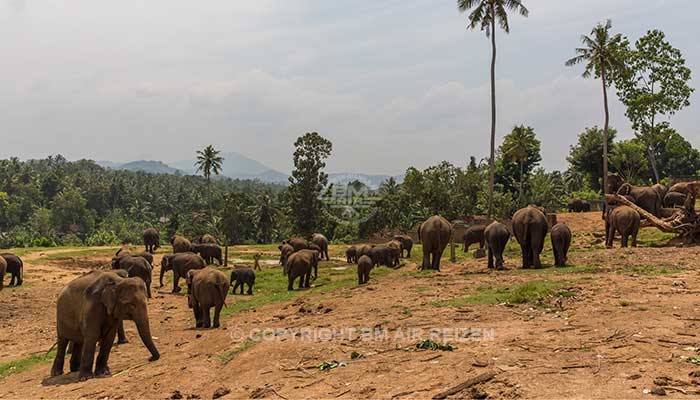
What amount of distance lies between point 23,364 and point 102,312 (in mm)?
4450

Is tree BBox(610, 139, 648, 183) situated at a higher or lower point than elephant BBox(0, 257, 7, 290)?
higher

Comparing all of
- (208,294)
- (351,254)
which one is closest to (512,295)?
(208,294)

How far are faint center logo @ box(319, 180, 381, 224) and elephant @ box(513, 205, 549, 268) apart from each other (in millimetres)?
41900

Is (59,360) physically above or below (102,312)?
below

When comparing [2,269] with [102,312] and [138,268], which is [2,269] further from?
[102,312]

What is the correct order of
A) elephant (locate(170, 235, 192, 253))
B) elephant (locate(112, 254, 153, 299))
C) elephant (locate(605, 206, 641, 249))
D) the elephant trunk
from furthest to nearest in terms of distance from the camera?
elephant (locate(170, 235, 192, 253)) → elephant (locate(605, 206, 641, 249)) → elephant (locate(112, 254, 153, 299)) → the elephant trunk

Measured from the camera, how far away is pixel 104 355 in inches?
475

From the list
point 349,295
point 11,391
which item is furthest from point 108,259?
point 11,391

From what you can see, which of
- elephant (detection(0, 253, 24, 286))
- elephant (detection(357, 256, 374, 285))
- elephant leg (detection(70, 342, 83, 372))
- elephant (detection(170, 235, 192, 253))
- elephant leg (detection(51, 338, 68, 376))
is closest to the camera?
elephant leg (detection(51, 338, 68, 376))

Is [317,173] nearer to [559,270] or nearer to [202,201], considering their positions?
[559,270]

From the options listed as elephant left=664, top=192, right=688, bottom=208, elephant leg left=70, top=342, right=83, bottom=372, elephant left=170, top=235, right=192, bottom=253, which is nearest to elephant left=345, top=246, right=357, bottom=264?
elephant left=170, top=235, right=192, bottom=253

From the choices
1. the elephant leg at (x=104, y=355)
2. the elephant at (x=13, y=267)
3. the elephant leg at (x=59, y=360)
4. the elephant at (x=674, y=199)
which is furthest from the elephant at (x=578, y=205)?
the elephant leg at (x=59, y=360)

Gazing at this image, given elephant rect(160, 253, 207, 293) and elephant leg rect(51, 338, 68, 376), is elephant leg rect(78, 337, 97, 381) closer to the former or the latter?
elephant leg rect(51, 338, 68, 376)

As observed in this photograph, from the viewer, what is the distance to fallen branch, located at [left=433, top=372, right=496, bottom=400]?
7.83m
